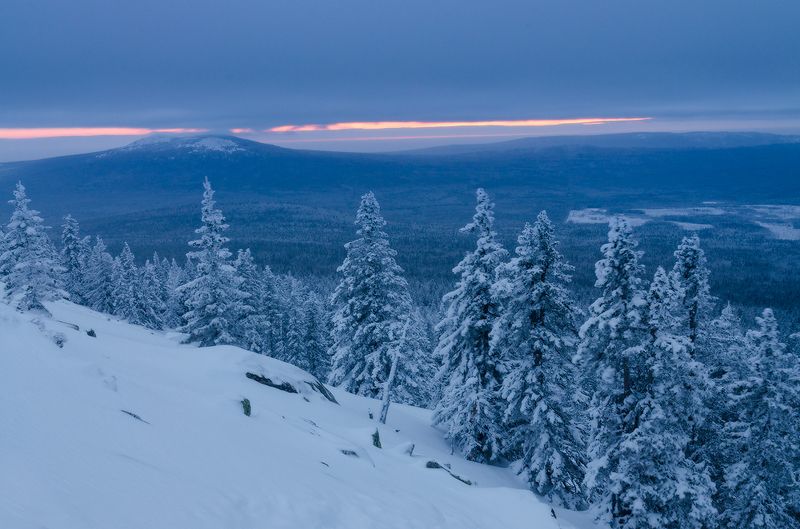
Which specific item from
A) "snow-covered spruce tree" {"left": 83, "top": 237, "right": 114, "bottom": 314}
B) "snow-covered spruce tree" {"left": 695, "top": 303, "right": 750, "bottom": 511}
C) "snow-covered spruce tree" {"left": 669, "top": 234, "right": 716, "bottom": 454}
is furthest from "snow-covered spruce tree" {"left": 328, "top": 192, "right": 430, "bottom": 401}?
"snow-covered spruce tree" {"left": 83, "top": 237, "right": 114, "bottom": 314}

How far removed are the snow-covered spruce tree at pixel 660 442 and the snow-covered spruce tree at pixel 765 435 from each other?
12.6 ft

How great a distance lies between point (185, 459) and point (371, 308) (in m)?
20.2

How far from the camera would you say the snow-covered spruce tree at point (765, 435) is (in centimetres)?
1895

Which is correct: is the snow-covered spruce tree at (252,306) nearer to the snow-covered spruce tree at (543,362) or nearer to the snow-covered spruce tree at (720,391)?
the snow-covered spruce tree at (543,362)

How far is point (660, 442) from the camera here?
52.0 ft

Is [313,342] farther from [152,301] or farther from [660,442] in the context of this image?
[660,442]

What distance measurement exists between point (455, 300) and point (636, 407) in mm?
8505

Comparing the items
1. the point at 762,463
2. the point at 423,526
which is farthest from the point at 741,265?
the point at 423,526

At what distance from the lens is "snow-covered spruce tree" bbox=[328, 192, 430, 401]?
93.0ft

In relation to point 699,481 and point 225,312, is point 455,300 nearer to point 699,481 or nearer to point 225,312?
point 699,481

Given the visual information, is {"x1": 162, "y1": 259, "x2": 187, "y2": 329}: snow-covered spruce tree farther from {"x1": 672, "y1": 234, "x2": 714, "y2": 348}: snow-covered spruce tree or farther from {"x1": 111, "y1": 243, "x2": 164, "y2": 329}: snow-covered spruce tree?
{"x1": 672, "y1": 234, "x2": 714, "y2": 348}: snow-covered spruce tree

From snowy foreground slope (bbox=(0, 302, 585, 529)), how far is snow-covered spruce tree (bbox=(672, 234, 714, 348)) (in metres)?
11.1

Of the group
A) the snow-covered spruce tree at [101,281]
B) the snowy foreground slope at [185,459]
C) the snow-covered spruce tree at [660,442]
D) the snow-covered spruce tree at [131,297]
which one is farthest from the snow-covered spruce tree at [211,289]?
the snow-covered spruce tree at [101,281]

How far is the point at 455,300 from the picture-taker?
2262 centimetres
